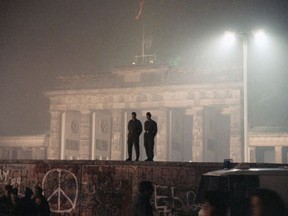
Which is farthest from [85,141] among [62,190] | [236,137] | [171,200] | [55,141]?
[171,200]

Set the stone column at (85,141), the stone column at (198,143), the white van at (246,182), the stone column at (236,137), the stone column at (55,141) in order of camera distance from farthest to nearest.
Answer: the stone column at (55,141), the stone column at (85,141), the stone column at (198,143), the stone column at (236,137), the white van at (246,182)

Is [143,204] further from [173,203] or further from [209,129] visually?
[209,129]

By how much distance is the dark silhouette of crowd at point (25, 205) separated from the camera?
43.5 ft

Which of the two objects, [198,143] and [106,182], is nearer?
[106,182]

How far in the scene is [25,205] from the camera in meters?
13.7

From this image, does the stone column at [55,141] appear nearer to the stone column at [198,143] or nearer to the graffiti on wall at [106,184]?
the stone column at [198,143]

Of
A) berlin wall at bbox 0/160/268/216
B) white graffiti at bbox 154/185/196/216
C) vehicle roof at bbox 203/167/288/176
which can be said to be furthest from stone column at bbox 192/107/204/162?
vehicle roof at bbox 203/167/288/176

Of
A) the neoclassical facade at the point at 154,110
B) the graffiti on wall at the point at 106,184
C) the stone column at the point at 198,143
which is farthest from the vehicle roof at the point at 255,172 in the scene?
the stone column at the point at 198,143

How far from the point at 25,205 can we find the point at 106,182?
4.62 metres

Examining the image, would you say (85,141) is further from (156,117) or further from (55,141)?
(156,117)

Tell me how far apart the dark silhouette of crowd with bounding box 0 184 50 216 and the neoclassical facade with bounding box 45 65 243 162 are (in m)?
27.9

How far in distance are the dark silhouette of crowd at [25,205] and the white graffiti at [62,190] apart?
3.20 meters

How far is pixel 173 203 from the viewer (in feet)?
54.7

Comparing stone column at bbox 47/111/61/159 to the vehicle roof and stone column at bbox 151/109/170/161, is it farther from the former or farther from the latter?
the vehicle roof
